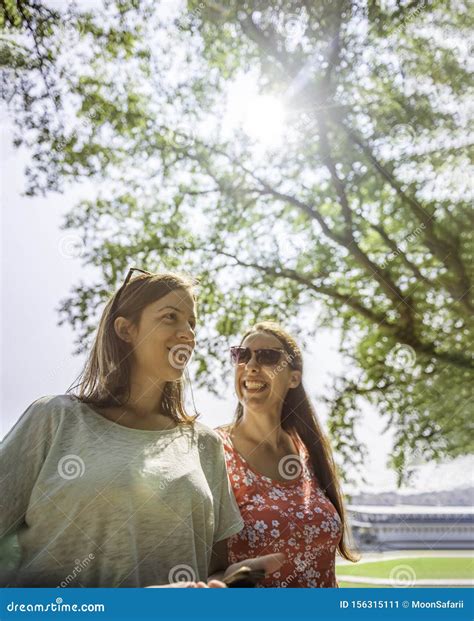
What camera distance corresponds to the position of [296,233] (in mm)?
6773

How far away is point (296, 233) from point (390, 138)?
1.36 metres

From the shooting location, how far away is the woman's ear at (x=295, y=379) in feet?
8.93

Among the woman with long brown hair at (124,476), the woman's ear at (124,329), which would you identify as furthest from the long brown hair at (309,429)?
the woman's ear at (124,329)

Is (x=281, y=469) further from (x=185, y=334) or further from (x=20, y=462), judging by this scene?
(x=20, y=462)

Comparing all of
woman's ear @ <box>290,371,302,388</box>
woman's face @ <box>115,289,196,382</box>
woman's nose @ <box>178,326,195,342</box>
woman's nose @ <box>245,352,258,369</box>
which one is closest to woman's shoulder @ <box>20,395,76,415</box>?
woman's face @ <box>115,289,196,382</box>

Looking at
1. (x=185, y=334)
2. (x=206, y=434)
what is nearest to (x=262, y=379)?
(x=206, y=434)

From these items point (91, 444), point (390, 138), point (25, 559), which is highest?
point (390, 138)

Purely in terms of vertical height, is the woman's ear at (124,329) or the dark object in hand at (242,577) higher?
the woman's ear at (124,329)

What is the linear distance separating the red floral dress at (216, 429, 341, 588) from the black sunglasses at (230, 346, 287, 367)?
0.39 m

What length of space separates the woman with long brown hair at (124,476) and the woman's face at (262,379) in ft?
1.82

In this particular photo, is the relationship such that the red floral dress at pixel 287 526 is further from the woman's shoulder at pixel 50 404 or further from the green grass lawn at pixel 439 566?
the green grass lawn at pixel 439 566
